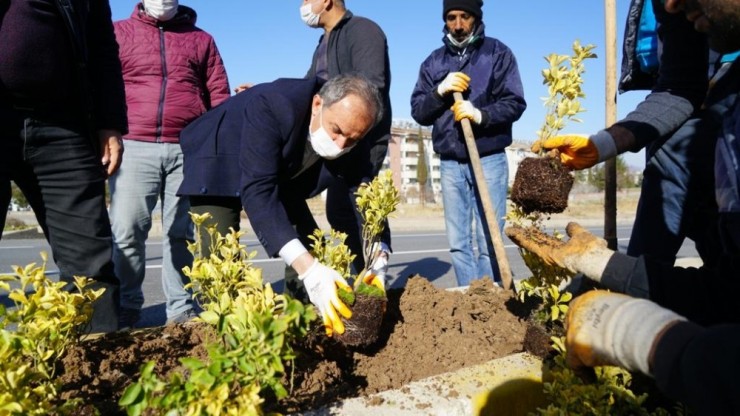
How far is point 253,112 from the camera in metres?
2.41

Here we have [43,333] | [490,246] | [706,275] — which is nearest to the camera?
[43,333]

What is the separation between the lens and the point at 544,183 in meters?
2.21

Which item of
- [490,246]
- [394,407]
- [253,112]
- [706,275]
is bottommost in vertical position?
[490,246]

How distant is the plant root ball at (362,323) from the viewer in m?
2.10

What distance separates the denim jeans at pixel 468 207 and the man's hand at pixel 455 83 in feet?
1.81

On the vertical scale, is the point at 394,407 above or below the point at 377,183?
below

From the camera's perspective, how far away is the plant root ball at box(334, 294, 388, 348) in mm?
2096

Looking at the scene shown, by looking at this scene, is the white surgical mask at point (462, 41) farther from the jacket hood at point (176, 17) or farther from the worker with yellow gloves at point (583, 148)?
the jacket hood at point (176, 17)

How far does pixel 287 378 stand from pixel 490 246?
7.49ft

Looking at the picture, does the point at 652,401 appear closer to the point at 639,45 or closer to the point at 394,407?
the point at 394,407

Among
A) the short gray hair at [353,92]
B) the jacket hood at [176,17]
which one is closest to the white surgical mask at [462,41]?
the short gray hair at [353,92]

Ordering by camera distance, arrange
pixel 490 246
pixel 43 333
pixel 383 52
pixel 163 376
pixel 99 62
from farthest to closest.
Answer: pixel 490 246 → pixel 383 52 → pixel 99 62 → pixel 163 376 → pixel 43 333

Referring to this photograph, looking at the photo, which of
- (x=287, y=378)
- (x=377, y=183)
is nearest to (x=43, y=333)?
(x=287, y=378)

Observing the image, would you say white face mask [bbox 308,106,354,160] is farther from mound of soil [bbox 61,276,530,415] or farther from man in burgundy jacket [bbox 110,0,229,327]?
man in burgundy jacket [bbox 110,0,229,327]
